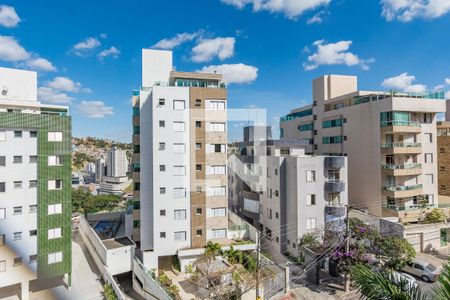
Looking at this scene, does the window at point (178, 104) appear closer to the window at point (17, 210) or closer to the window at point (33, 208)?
the window at point (33, 208)

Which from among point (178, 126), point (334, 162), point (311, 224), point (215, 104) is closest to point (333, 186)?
point (334, 162)

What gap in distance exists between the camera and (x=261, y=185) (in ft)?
70.7

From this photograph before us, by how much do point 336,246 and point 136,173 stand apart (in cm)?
1324

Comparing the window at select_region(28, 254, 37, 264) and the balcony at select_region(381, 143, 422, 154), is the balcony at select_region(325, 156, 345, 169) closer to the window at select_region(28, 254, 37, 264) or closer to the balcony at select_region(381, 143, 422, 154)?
the balcony at select_region(381, 143, 422, 154)

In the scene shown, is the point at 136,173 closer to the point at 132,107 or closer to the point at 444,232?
the point at 132,107

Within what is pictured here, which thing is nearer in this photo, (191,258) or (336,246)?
(336,246)

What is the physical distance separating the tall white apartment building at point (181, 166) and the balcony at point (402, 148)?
43.4 ft

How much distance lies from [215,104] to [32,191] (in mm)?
11929

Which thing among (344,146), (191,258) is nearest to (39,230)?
(191,258)

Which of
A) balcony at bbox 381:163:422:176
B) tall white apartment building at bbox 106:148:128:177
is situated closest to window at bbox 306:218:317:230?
balcony at bbox 381:163:422:176

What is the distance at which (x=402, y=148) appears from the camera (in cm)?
2041

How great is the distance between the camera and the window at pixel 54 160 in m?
15.5

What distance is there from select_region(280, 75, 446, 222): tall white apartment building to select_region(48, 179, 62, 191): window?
22.7m

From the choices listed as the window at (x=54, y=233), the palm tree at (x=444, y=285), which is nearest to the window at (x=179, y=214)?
the window at (x=54, y=233)
